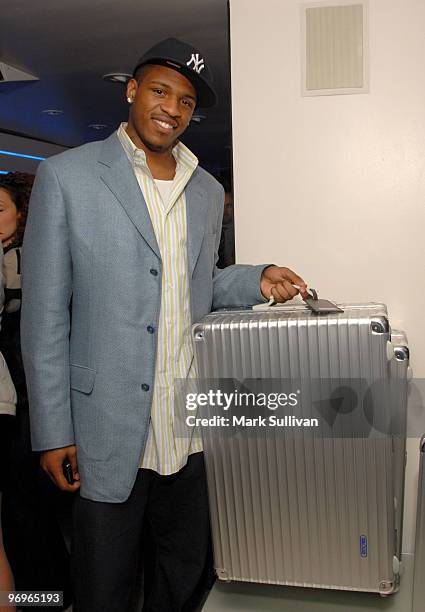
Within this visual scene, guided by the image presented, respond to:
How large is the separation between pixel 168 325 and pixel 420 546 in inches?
27.1

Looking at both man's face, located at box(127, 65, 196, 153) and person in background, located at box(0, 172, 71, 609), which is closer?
man's face, located at box(127, 65, 196, 153)

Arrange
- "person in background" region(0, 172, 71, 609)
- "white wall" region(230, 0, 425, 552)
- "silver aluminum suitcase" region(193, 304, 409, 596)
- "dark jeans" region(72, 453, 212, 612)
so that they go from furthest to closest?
"person in background" region(0, 172, 71, 609) < "white wall" region(230, 0, 425, 552) < "dark jeans" region(72, 453, 212, 612) < "silver aluminum suitcase" region(193, 304, 409, 596)

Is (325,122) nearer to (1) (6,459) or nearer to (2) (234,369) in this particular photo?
(2) (234,369)

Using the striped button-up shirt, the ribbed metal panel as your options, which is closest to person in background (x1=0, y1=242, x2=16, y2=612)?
the striped button-up shirt

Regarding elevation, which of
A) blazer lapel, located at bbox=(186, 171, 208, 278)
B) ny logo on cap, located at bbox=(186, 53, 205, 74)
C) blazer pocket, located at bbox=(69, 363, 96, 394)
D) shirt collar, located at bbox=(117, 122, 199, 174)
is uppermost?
ny logo on cap, located at bbox=(186, 53, 205, 74)

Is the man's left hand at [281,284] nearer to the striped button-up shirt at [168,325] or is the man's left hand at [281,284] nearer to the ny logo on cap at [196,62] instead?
the striped button-up shirt at [168,325]

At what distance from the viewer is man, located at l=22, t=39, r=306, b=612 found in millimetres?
1319

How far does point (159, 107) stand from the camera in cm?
139

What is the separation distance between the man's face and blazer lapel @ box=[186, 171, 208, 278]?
4.8 inches

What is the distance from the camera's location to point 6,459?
1.86 metres

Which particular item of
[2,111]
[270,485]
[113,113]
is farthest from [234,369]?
[2,111]

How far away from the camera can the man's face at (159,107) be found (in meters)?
1.39

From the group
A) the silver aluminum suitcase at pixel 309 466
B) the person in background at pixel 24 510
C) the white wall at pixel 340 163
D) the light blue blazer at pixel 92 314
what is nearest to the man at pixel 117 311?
the light blue blazer at pixel 92 314

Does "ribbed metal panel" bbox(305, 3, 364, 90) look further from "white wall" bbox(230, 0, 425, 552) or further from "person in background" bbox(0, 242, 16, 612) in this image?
"person in background" bbox(0, 242, 16, 612)
